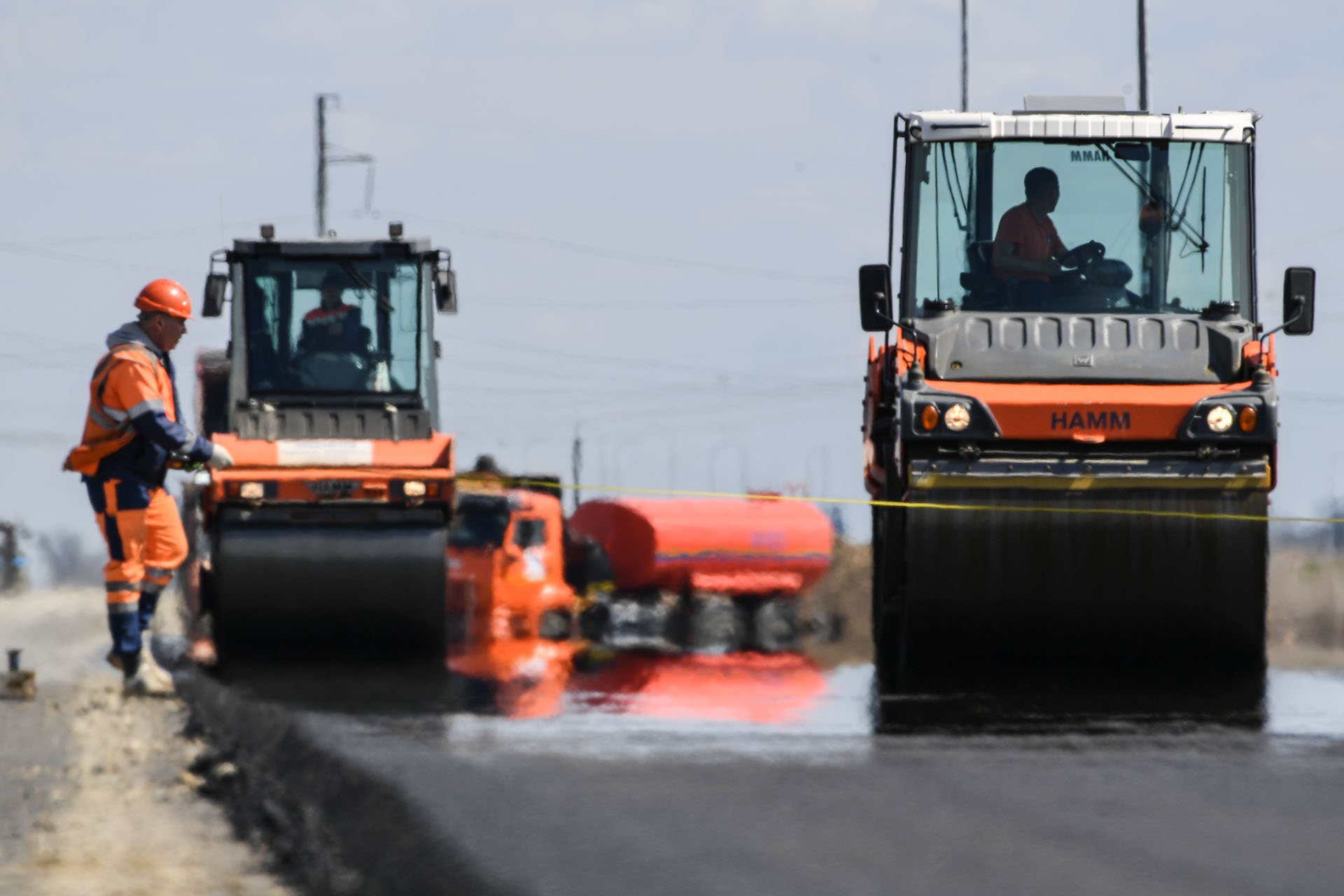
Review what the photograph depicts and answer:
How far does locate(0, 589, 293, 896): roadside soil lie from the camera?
650 cm

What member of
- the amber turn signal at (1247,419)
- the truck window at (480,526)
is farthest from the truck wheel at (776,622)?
the amber turn signal at (1247,419)

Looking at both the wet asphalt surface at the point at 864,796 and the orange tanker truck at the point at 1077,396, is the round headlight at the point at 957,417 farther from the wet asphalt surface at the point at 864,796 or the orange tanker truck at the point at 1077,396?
the wet asphalt surface at the point at 864,796

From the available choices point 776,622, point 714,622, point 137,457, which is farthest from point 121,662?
point 776,622

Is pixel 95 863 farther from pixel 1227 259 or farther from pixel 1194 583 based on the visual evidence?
pixel 1227 259

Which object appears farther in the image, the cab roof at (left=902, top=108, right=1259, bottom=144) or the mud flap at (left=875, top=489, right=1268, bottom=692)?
the cab roof at (left=902, top=108, right=1259, bottom=144)

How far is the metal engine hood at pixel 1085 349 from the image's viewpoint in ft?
35.5

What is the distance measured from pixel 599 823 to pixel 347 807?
3.80 ft

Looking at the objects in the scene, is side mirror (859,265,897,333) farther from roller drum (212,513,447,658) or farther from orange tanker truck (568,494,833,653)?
orange tanker truck (568,494,833,653)

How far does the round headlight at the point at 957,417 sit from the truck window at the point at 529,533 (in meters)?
11.9

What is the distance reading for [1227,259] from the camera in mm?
11312

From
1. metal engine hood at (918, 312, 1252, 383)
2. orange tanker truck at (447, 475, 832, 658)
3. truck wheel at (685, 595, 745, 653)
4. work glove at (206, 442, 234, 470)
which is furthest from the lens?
truck wheel at (685, 595, 745, 653)

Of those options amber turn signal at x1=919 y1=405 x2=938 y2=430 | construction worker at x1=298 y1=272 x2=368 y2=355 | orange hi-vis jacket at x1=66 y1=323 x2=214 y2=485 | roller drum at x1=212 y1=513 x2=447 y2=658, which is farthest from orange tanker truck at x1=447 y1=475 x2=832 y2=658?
amber turn signal at x1=919 y1=405 x2=938 y2=430

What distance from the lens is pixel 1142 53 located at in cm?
2650

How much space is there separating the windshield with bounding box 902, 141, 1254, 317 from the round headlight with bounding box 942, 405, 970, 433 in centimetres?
84
